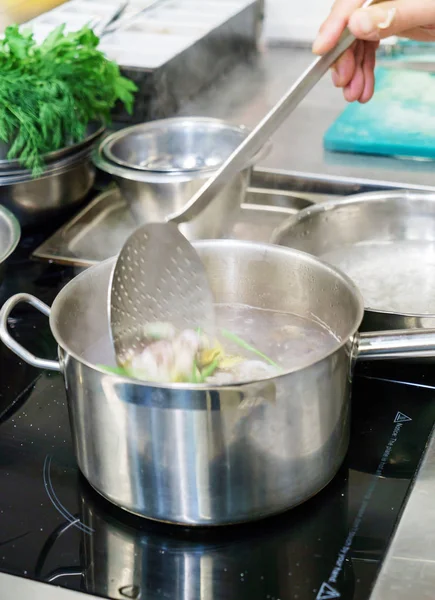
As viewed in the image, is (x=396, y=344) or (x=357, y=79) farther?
(x=357, y=79)

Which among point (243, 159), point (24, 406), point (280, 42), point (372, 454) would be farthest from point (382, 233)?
point (280, 42)

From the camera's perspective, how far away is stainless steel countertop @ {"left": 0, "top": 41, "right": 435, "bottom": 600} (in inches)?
26.8

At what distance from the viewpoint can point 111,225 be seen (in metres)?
1.26

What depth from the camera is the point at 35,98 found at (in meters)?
1.15

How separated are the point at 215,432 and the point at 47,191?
2.02 ft

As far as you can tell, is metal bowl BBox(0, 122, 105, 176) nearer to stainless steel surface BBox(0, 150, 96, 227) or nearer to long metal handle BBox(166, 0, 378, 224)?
stainless steel surface BBox(0, 150, 96, 227)

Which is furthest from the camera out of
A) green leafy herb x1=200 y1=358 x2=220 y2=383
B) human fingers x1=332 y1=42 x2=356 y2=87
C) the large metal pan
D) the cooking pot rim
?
human fingers x1=332 y1=42 x2=356 y2=87

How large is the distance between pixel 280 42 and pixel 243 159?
1.18m

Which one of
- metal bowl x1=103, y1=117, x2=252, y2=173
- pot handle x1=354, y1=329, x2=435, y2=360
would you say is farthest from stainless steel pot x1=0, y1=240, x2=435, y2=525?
metal bowl x1=103, y1=117, x2=252, y2=173

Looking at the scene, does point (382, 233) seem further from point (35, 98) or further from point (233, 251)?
point (35, 98)

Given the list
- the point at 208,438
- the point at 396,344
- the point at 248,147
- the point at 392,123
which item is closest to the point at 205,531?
the point at 208,438

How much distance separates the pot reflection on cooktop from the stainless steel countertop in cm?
2

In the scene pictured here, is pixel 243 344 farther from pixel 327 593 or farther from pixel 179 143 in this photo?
pixel 179 143

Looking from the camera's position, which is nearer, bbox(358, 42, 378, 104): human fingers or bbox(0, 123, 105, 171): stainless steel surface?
bbox(0, 123, 105, 171): stainless steel surface
